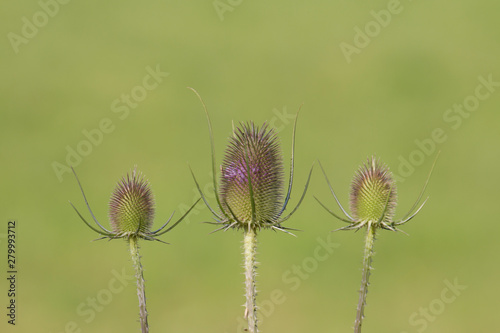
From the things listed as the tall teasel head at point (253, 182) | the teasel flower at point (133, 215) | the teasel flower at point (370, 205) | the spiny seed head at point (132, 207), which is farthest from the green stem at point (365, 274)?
the spiny seed head at point (132, 207)

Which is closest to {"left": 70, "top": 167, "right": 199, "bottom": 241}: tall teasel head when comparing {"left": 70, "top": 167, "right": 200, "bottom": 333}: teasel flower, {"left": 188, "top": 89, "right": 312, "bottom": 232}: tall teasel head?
{"left": 70, "top": 167, "right": 200, "bottom": 333}: teasel flower

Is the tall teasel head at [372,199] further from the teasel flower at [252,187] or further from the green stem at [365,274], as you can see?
the teasel flower at [252,187]

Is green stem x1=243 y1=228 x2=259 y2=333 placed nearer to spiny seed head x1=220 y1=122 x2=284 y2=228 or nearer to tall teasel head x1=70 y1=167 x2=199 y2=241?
spiny seed head x1=220 y1=122 x2=284 y2=228

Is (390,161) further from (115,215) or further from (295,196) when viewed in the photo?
(115,215)

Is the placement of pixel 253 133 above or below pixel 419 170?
below

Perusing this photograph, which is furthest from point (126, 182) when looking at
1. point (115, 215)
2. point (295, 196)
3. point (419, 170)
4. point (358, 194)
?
point (419, 170)

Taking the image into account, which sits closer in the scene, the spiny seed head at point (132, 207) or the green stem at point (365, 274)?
the green stem at point (365, 274)

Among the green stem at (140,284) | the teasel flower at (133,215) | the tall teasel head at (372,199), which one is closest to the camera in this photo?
the green stem at (140,284)
